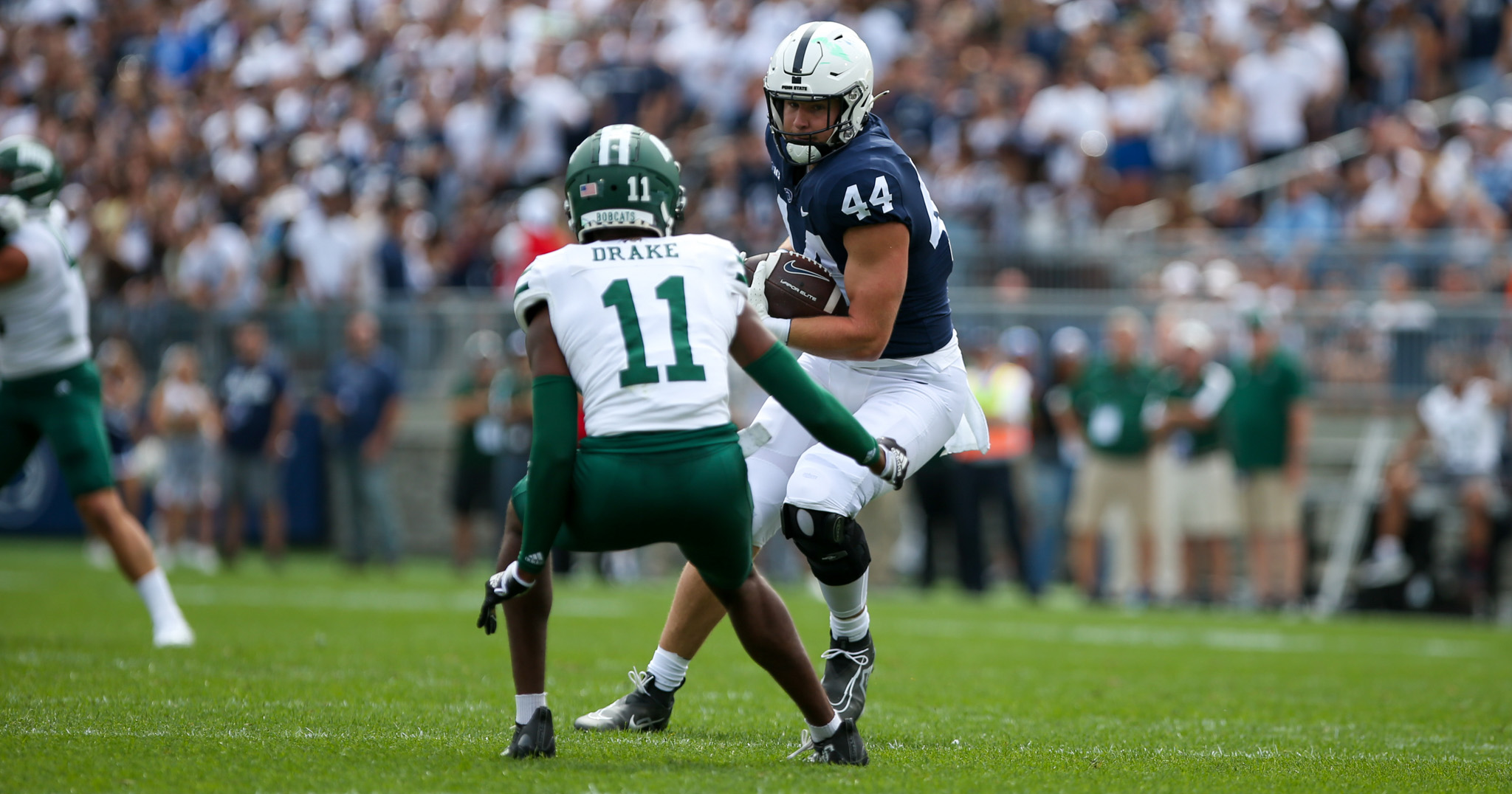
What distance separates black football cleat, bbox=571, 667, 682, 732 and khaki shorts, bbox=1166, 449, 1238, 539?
844cm

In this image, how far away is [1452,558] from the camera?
12.4 meters

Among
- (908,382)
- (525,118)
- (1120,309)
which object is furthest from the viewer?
(525,118)

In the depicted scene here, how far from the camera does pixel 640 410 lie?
4.17 meters

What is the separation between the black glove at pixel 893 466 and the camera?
4348 mm

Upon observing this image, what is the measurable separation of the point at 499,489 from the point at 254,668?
8.04m

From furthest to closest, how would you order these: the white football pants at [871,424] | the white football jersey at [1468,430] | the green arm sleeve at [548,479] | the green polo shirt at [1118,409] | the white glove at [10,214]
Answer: the green polo shirt at [1118,409] → the white football jersey at [1468,430] → the white glove at [10,214] → the white football pants at [871,424] → the green arm sleeve at [548,479]

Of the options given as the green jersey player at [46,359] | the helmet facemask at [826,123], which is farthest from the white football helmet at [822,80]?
the green jersey player at [46,359]

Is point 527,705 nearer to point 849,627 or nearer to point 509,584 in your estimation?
point 509,584

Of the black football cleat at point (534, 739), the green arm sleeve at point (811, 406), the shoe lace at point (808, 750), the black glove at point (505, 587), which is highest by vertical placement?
the green arm sleeve at point (811, 406)

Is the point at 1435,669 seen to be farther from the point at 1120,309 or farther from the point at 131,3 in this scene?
the point at 131,3

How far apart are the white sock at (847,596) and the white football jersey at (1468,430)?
8529 millimetres

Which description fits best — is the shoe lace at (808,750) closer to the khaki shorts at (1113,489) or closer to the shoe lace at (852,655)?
the shoe lace at (852,655)

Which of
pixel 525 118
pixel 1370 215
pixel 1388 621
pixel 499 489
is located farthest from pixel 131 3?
pixel 1388 621

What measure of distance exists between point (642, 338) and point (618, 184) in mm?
429
